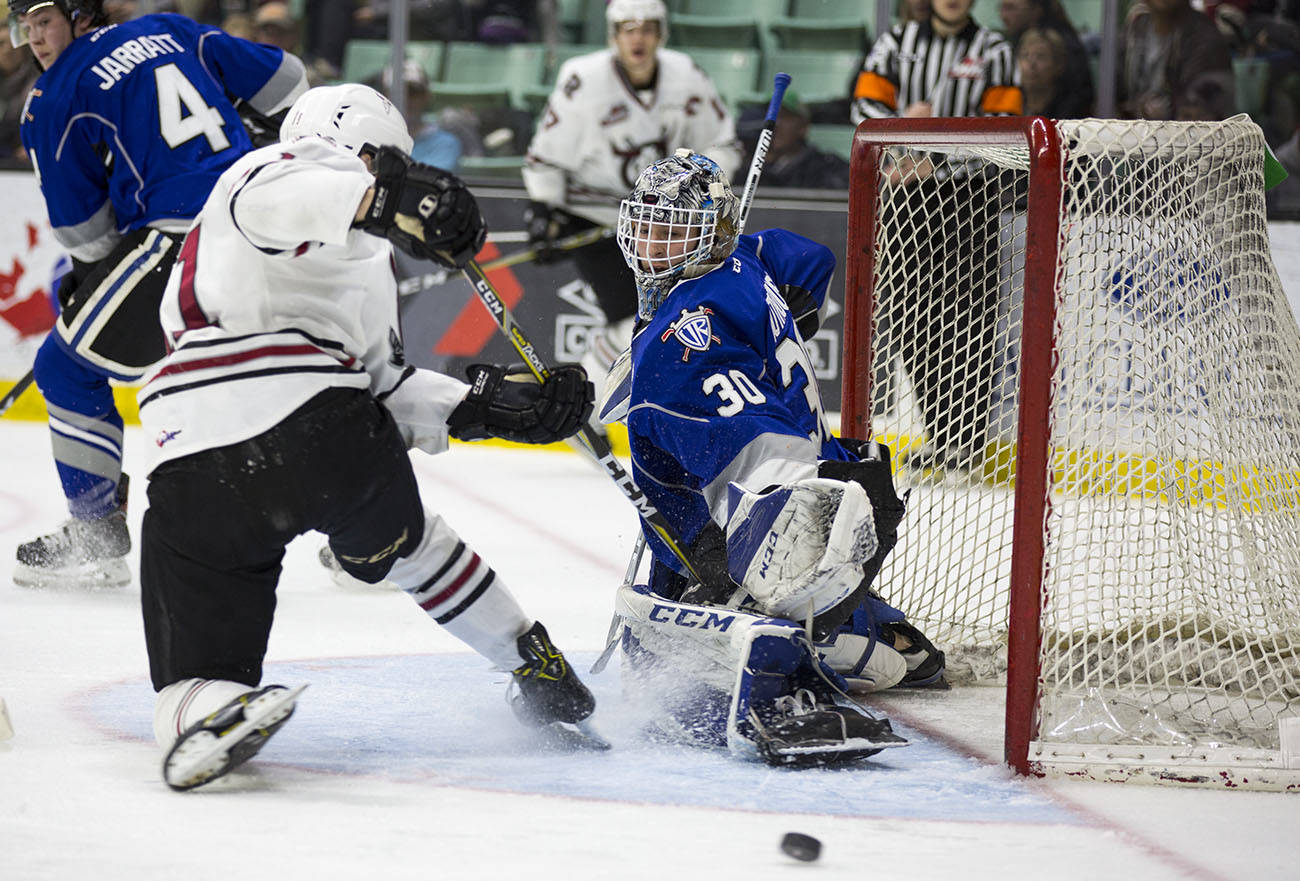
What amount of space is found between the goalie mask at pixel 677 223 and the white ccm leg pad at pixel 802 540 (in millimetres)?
360

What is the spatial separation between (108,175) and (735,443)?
166 cm

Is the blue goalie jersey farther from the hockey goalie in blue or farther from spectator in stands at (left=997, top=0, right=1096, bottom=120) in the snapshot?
spectator in stands at (left=997, top=0, right=1096, bottom=120)

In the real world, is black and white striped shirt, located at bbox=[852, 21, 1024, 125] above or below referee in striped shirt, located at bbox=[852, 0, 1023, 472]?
above

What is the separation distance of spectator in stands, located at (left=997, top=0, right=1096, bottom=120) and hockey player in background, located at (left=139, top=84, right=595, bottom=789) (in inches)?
139

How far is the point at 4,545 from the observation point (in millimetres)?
3811

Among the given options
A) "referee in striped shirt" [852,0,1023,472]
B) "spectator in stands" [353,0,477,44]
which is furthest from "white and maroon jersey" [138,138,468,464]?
"spectator in stands" [353,0,477,44]

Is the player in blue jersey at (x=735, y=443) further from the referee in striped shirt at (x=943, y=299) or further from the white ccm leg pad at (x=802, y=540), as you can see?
the referee in striped shirt at (x=943, y=299)

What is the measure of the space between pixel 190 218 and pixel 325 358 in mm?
1281

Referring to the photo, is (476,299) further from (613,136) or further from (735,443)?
(735,443)

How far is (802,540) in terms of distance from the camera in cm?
214

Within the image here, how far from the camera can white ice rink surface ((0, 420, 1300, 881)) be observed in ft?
5.89

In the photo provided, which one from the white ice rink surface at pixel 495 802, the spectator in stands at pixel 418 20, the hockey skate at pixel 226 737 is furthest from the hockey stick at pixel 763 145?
the spectator in stands at pixel 418 20

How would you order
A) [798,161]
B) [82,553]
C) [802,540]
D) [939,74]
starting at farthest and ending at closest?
[798,161] < [939,74] < [82,553] < [802,540]

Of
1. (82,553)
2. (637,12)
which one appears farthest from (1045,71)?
(82,553)
